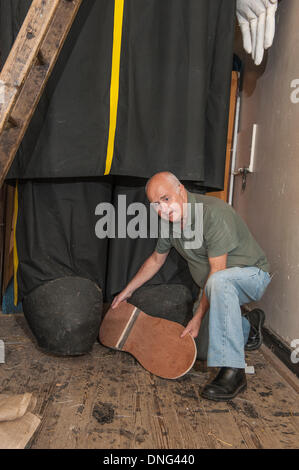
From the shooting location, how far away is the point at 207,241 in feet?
5.33

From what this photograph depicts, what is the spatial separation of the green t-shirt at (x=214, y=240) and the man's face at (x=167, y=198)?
0.18ft

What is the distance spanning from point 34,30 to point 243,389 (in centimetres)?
139

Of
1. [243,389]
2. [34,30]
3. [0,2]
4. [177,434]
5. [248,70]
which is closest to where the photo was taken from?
[177,434]

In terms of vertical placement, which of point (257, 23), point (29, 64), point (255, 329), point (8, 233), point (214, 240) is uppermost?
point (257, 23)

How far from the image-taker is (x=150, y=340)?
1.78m

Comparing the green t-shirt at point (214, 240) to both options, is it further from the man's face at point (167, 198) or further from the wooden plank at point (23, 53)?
the wooden plank at point (23, 53)

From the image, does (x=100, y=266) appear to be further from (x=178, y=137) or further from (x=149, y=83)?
(x=149, y=83)

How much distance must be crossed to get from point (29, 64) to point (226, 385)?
1.23m

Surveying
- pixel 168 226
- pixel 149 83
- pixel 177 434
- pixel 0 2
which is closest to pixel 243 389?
pixel 177 434

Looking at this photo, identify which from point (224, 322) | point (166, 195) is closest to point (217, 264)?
point (224, 322)

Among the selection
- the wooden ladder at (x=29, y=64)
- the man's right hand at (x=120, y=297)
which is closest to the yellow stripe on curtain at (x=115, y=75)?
the wooden ladder at (x=29, y=64)

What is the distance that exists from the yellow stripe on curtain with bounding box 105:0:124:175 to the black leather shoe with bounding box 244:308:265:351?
0.90m

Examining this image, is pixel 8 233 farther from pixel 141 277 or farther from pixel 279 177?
pixel 279 177
